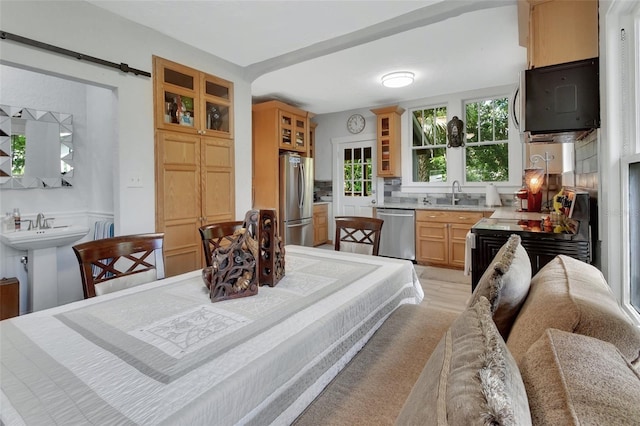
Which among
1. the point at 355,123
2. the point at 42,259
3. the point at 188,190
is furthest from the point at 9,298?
the point at 355,123

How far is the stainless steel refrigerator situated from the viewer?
504 cm

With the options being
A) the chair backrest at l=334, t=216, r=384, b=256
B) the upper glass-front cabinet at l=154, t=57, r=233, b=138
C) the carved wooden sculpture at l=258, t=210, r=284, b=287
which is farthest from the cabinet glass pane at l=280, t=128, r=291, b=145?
the carved wooden sculpture at l=258, t=210, r=284, b=287

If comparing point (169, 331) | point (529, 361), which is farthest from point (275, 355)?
point (529, 361)

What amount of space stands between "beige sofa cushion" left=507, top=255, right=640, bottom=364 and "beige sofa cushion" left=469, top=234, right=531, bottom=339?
0.11ft

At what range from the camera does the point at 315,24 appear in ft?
9.01

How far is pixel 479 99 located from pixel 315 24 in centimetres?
321

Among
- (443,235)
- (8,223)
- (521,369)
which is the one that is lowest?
(443,235)

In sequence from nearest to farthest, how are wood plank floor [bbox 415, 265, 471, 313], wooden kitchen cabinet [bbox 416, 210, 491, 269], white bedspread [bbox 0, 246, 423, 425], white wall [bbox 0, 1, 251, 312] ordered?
white bedspread [bbox 0, 246, 423, 425], white wall [bbox 0, 1, 251, 312], wood plank floor [bbox 415, 265, 471, 313], wooden kitchen cabinet [bbox 416, 210, 491, 269]

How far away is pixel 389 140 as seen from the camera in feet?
17.5

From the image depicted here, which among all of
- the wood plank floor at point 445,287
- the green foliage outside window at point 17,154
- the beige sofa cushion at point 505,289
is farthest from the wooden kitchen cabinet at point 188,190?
the beige sofa cushion at point 505,289

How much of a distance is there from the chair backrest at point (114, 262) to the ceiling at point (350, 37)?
6.28ft

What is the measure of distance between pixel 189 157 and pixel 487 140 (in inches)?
167

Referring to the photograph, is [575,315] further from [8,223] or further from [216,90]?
[8,223]

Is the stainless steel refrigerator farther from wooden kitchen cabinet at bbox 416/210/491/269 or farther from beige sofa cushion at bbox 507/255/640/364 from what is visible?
beige sofa cushion at bbox 507/255/640/364
